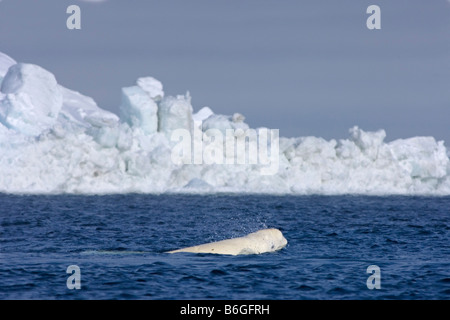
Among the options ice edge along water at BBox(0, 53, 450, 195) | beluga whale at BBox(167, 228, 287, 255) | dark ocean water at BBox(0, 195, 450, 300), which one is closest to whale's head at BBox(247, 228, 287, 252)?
beluga whale at BBox(167, 228, 287, 255)

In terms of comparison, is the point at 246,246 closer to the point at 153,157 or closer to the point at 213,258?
the point at 213,258

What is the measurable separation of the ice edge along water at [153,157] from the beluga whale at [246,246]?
31.8 m

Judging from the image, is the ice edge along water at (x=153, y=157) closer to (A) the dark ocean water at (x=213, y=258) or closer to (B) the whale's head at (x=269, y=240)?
(A) the dark ocean water at (x=213, y=258)

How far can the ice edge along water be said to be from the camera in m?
49.3

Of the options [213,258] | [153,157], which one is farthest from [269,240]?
[153,157]

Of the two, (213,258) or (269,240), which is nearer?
(213,258)

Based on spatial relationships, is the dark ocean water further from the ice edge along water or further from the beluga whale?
the ice edge along water

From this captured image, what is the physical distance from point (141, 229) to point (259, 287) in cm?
1204

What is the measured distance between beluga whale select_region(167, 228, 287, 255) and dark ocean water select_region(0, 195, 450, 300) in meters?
0.44

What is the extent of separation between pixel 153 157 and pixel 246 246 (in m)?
32.5

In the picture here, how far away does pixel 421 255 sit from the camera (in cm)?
1856

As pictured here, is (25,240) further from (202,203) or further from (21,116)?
(21,116)

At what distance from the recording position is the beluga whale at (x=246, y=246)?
716 inches

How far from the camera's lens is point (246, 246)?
1827cm
